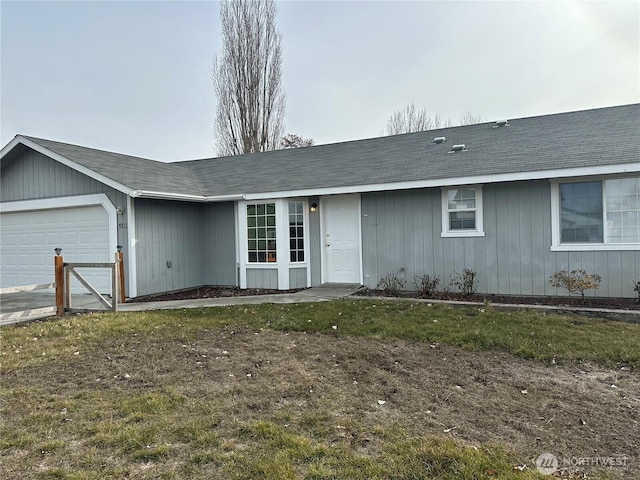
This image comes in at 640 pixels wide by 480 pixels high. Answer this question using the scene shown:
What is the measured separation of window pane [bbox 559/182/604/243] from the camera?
8398 mm

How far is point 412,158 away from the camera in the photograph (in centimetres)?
1085

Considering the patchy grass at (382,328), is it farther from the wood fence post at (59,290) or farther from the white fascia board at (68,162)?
the white fascia board at (68,162)

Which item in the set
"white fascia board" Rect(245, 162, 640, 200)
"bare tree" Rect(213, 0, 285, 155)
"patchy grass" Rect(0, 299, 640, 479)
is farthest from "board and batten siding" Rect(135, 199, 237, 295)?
"bare tree" Rect(213, 0, 285, 155)

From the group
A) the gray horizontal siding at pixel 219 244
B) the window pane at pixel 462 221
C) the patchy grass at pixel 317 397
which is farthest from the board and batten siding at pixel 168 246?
the window pane at pixel 462 221

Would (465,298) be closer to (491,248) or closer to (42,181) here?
(491,248)

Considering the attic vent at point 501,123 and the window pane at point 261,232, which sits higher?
the attic vent at point 501,123

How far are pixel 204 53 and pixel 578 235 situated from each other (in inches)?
970

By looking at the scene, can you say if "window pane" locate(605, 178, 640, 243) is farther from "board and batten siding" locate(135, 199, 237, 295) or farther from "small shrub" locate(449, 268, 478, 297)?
A: "board and batten siding" locate(135, 199, 237, 295)

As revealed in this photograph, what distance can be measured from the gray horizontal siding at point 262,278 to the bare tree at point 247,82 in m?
16.9

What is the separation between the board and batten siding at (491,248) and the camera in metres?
8.41

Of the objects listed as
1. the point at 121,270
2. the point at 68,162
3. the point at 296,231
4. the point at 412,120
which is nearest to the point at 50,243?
the point at 68,162

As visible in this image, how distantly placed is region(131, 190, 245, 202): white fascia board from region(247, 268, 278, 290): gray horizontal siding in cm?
192

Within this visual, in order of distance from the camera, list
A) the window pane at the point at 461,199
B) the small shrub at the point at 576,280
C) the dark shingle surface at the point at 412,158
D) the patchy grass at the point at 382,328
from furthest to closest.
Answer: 1. the window pane at the point at 461,199
2. the dark shingle surface at the point at 412,158
3. the small shrub at the point at 576,280
4. the patchy grass at the point at 382,328

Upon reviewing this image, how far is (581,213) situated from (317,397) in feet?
23.5
